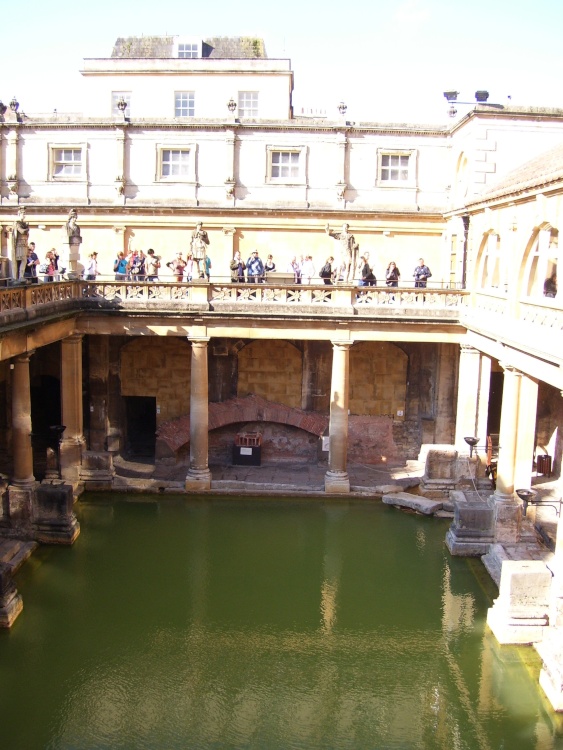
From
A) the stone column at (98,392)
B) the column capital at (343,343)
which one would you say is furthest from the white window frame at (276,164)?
the stone column at (98,392)

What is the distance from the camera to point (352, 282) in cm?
2369

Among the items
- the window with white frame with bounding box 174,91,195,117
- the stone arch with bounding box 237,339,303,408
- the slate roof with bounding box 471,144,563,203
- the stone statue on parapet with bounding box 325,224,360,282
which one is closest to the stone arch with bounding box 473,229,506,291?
the slate roof with bounding box 471,144,563,203

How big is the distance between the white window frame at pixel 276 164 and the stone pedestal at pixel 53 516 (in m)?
13.6

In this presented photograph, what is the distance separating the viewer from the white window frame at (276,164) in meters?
28.0

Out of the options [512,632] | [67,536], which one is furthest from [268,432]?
[512,632]

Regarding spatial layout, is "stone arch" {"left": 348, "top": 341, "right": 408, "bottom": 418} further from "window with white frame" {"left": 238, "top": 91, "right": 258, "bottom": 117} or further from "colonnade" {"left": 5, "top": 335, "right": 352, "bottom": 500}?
"window with white frame" {"left": 238, "top": 91, "right": 258, "bottom": 117}

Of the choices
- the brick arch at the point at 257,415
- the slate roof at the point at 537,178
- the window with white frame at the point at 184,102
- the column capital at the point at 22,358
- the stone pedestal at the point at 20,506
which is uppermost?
the window with white frame at the point at 184,102

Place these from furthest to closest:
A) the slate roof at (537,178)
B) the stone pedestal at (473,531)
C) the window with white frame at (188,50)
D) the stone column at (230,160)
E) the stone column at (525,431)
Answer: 1. the window with white frame at (188,50)
2. the stone column at (230,160)
3. the stone pedestal at (473,531)
4. the stone column at (525,431)
5. the slate roof at (537,178)

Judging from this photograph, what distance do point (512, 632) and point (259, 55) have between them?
29440mm

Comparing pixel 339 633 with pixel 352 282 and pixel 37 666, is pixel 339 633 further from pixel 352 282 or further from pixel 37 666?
pixel 352 282

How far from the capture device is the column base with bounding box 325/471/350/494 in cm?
2425

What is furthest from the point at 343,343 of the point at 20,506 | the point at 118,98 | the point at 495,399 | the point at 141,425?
the point at 118,98

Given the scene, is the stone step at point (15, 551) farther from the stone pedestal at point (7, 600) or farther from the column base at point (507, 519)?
the column base at point (507, 519)

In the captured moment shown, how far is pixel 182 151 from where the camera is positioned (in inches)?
1112
